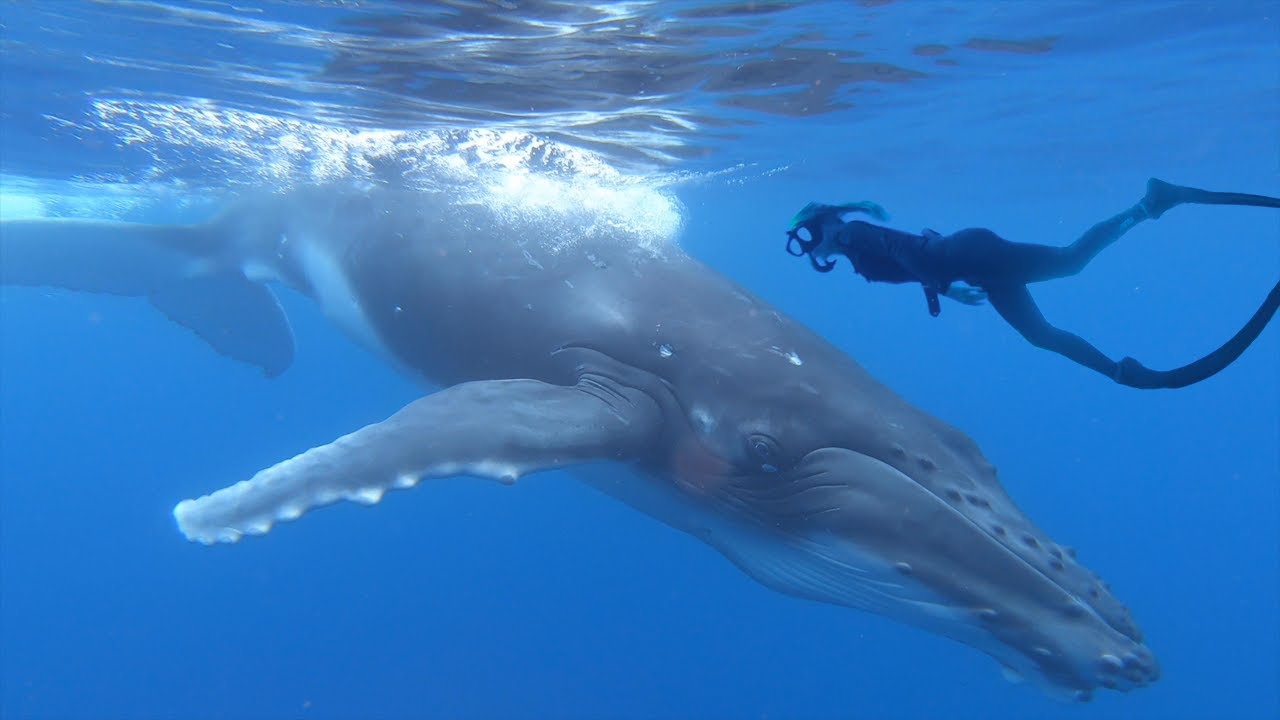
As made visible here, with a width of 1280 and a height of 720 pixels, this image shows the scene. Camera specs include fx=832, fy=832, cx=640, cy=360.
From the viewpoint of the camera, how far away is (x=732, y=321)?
6.97m

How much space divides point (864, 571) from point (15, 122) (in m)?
17.2

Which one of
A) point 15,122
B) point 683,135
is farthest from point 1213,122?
point 15,122

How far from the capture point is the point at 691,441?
20.6 feet

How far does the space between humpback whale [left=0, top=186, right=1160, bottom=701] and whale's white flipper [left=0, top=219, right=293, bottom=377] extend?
4.88 meters

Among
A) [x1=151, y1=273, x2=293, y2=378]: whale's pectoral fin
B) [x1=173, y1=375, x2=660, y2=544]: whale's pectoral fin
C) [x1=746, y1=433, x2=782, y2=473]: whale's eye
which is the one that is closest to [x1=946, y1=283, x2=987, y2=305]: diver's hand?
[x1=746, y1=433, x2=782, y2=473]: whale's eye

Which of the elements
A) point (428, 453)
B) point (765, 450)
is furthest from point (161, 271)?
point (765, 450)

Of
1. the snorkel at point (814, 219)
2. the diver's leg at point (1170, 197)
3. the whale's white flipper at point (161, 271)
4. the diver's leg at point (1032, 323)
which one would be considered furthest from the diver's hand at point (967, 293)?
the whale's white flipper at point (161, 271)

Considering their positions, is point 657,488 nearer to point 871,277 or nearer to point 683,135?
point 871,277

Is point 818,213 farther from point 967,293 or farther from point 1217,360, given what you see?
point 1217,360

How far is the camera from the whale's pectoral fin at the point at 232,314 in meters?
13.5

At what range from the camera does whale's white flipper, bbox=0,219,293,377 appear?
1209 cm

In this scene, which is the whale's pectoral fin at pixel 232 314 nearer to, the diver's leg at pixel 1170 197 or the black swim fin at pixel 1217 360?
the diver's leg at pixel 1170 197

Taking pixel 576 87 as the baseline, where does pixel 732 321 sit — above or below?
below

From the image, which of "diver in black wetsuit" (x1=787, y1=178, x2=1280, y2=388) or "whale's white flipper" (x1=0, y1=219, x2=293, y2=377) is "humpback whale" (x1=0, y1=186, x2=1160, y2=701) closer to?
"diver in black wetsuit" (x1=787, y1=178, x2=1280, y2=388)
